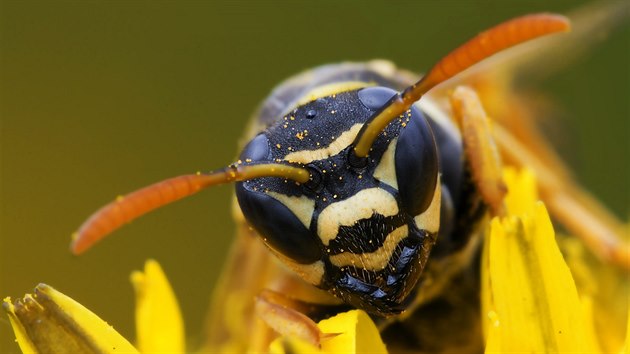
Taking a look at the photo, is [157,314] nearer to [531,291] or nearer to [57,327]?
[57,327]

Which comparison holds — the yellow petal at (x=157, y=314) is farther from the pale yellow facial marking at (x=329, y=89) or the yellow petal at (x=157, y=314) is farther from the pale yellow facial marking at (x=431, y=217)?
the pale yellow facial marking at (x=431, y=217)

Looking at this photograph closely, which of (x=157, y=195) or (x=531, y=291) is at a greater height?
(x=157, y=195)

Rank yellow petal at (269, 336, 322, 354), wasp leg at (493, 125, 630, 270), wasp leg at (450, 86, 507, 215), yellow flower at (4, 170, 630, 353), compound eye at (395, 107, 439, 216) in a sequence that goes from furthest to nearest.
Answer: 1. wasp leg at (493, 125, 630, 270)
2. wasp leg at (450, 86, 507, 215)
3. compound eye at (395, 107, 439, 216)
4. yellow flower at (4, 170, 630, 353)
5. yellow petal at (269, 336, 322, 354)

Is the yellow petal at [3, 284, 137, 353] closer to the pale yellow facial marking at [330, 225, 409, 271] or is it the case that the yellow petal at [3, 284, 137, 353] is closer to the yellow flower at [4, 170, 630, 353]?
the yellow flower at [4, 170, 630, 353]

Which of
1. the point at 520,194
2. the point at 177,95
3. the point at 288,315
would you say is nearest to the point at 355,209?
the point at 288,315

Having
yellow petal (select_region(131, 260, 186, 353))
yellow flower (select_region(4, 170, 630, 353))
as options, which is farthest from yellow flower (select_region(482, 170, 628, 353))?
yellow petal (select_region(131, 260, 186, 353))

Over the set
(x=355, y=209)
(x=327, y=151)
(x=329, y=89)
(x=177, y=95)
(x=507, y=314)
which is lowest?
(x=507, y=314)

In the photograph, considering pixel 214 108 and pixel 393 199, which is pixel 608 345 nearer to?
pixel 393 199

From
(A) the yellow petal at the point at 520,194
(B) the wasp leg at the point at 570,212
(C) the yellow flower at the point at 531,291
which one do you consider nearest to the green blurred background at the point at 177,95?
(B) the wasp leg at the point at 570,212
